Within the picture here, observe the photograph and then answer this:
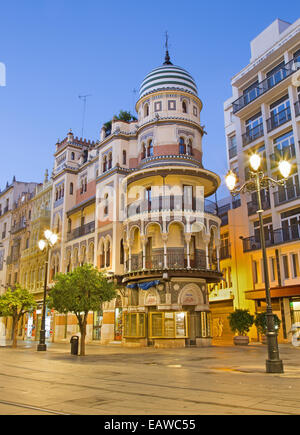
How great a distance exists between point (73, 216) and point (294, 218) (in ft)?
73.5

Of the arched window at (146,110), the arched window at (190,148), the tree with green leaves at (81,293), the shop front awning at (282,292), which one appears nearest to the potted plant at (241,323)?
the shop front awning at (282,292)

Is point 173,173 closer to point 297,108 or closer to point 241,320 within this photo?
point 297,108

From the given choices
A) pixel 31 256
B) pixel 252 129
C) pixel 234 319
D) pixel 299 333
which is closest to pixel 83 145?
pixel 31 256

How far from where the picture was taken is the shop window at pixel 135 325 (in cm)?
2944

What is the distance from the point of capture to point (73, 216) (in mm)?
42938

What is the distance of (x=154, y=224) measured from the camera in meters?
30.3

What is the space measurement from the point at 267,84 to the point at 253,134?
4279 millimetres

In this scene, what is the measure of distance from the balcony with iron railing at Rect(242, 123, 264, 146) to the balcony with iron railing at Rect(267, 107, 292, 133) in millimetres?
983

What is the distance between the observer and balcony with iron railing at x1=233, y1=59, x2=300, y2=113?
104ft

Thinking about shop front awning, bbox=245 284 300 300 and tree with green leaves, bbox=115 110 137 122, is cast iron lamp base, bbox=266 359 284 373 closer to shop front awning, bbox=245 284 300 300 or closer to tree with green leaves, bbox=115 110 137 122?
shop front awning, bbox=245 284 300 300

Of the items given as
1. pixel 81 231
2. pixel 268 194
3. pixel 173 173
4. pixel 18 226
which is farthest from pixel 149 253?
pixel 18 226

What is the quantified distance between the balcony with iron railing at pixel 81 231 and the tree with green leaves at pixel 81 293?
51.0 ft

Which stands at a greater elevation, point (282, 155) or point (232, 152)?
point (232, 152)
